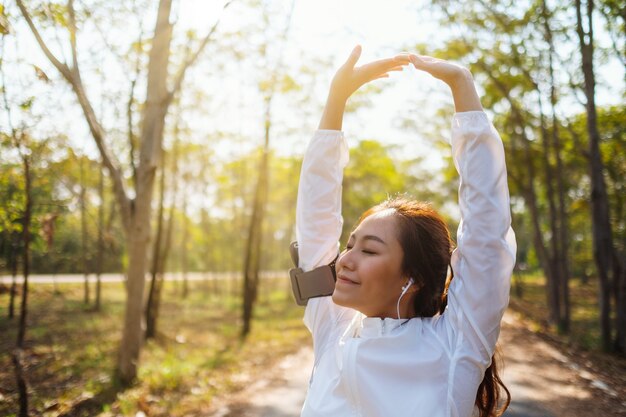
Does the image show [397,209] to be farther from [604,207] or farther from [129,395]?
[604,207]

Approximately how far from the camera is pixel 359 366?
165cm

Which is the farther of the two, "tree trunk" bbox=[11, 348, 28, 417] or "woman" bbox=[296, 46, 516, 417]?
"tree trunk" bbox=[11, 348, 28, 417]

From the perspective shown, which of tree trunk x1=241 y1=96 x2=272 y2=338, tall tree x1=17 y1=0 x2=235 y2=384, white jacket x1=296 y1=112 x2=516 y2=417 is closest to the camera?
white jacket x1=296 y1=112 x2=516 y2=417

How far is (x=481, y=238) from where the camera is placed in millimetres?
1564

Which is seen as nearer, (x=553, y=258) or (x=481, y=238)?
(x=481, y=238)

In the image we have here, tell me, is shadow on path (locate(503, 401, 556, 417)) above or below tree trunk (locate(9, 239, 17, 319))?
below

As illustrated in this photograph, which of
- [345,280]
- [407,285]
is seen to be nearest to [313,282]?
[345,280]

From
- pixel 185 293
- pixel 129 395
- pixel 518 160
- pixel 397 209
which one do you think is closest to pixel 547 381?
pixel 129 395

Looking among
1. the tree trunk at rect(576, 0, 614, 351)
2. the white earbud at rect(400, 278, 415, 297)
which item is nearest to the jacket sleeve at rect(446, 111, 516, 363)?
the white earbud at rect(400, 278, 415, 297)

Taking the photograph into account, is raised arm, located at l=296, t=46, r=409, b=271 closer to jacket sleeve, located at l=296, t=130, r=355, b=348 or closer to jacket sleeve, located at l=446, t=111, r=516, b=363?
jacket sleeve, located at l=296, t=130, r=355, b=348

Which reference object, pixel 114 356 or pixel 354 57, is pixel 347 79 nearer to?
pixel 354 57

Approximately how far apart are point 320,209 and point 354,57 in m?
0.61

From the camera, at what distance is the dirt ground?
6.00 m

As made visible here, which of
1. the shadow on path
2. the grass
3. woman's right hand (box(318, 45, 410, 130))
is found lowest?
the grass
